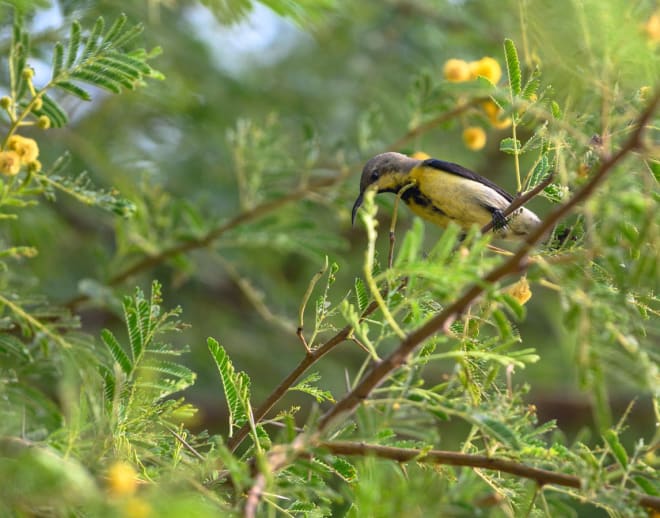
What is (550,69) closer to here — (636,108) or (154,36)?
(636,108)

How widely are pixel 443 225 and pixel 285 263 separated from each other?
2547 mm

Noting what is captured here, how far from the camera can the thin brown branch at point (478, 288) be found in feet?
5.24

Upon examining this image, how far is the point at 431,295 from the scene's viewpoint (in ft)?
6.94

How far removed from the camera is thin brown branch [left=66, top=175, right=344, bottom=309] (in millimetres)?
4039

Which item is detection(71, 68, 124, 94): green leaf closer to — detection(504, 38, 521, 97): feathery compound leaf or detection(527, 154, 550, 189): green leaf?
detection(504, 38, 521, 97): feathery compound leaf

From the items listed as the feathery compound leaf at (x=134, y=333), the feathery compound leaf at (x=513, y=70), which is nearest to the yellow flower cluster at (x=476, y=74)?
the feathery compound leaf at (x=513, y=70)

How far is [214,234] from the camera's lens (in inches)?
161

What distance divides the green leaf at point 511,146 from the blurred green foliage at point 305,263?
0.01 m

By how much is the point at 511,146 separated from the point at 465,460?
1.02m

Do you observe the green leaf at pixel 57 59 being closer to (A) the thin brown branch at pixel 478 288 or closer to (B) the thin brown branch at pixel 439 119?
(A) the thin brown branch at pixel 478 288

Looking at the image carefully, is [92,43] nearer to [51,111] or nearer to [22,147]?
[51,111]

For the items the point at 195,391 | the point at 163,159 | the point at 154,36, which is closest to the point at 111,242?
the point at 163,159

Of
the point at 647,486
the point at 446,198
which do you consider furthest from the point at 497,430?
the point at 446,198

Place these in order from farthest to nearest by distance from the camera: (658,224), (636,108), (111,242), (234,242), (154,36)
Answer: (111,242)
(154,36)
(234,242)
(636,108)
(658,224)
